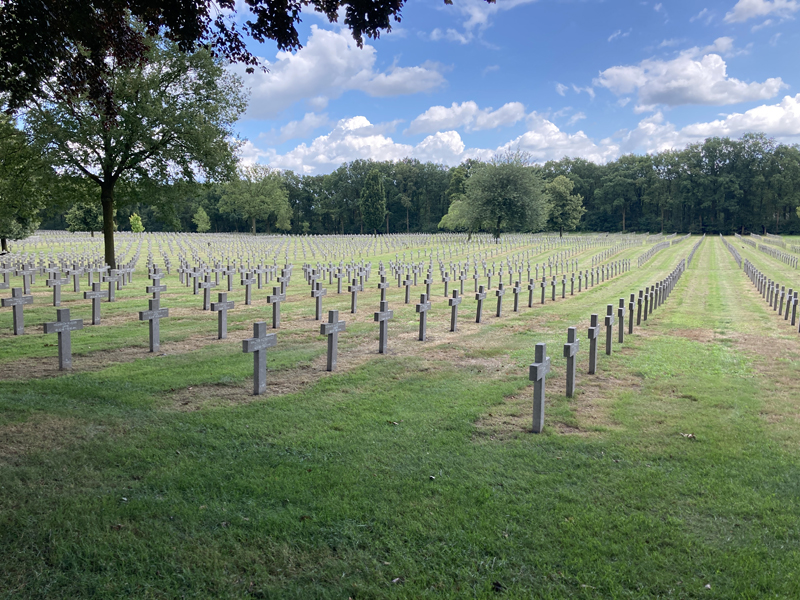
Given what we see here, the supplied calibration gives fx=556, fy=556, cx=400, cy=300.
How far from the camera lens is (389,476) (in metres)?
4.73

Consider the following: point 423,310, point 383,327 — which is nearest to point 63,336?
point 383,327

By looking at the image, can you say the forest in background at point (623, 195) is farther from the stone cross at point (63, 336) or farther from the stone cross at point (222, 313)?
the stone cross at point (63, 336)

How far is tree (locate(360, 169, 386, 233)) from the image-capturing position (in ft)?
308

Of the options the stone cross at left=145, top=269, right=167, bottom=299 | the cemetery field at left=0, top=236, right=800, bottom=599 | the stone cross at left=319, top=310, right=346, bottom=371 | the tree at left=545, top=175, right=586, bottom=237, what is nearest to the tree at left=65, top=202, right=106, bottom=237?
the tree at left=545, top=175, right=586, bottom=237

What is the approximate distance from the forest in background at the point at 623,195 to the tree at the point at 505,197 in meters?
36.4

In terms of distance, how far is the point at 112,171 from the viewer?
23375 millimetres

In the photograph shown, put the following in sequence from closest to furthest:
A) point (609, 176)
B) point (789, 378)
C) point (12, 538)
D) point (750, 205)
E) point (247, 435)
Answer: point (12, 538)
point (247, 435)
point (789, 378)
point (750, 205)
point (609, 176)

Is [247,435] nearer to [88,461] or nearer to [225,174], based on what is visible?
[88,461]

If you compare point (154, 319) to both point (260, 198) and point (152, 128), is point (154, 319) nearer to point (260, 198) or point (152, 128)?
point (152, 128)

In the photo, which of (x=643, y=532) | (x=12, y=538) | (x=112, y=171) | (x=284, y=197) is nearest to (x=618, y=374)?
(x=643, y=532)

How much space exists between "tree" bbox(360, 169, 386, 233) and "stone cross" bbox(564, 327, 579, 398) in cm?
8735

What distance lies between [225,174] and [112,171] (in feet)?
14.9

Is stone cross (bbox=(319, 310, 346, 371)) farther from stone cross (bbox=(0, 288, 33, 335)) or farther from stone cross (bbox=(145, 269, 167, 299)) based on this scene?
stone cross (bbox=(0, 288, 33, 335))

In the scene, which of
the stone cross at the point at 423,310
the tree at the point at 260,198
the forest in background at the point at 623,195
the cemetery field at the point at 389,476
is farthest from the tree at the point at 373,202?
the cemetery field at the point at 389,476
